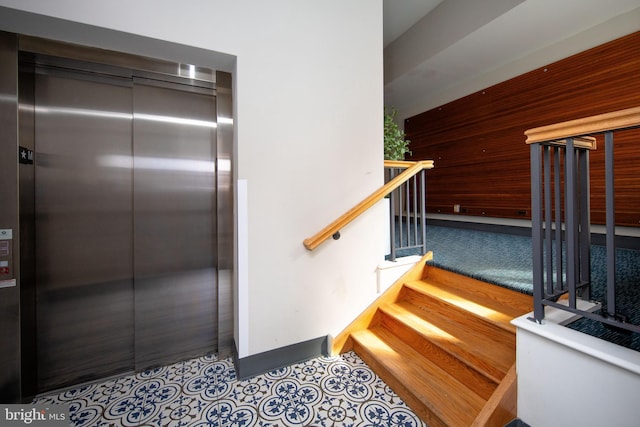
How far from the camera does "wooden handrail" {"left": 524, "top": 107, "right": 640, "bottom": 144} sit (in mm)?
1007

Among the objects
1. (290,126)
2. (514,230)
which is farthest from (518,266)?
(290,126)

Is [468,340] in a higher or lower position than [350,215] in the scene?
lower

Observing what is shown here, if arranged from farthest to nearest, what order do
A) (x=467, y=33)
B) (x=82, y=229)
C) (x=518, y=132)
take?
1. (x=518, y=132)
2. (x=467, y=33)
3. (x=82, y=229)

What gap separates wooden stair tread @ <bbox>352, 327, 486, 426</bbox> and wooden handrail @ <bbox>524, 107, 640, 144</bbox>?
4.81 feet

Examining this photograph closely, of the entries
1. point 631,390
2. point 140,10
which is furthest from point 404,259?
point 140,10

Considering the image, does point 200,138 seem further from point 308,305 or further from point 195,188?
point 308,305

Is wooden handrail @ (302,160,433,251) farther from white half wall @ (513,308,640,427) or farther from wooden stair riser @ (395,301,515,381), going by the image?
white half wall @ (513,308,640,427)

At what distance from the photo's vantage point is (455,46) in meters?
3.38

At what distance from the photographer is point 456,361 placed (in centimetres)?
168

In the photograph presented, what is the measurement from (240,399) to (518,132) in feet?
14.6

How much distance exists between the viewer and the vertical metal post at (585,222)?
4.87 ft

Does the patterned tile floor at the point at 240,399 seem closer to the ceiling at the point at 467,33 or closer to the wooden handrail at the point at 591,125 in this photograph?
the wooden handrail at the point at 591,125

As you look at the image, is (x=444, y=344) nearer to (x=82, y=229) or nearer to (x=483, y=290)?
(x=483, y=290)

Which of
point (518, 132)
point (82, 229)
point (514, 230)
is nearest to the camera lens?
point (82, 229)
